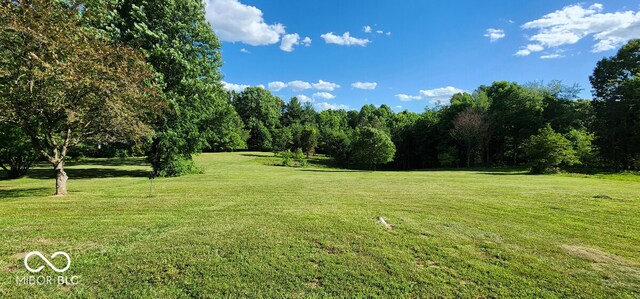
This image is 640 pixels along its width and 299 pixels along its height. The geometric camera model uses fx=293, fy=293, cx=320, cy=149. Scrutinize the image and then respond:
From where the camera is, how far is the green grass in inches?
146

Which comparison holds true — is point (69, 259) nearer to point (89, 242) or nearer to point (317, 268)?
point (89, 242)

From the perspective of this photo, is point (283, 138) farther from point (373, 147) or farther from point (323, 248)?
A: point (323, 248)

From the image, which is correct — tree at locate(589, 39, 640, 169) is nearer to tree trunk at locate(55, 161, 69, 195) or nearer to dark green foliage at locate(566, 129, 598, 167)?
dark green foliage at locate(566, 129, 598, 167)

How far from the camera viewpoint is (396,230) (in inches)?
239

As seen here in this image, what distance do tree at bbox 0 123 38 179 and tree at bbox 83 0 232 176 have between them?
600cm

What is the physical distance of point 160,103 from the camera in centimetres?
1035

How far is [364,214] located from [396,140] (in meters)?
45.2

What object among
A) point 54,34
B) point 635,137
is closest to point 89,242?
point 54,34

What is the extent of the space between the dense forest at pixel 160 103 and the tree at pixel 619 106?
0.36 ft

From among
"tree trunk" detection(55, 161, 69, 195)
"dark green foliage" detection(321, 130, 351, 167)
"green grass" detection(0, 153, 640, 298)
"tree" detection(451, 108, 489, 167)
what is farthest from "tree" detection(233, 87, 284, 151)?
"green grass" detection(0, 153, 640, 298)

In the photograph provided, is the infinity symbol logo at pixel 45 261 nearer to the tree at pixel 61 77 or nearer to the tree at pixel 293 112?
the tree at pixel 61 77

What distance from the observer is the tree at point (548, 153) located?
941 inches

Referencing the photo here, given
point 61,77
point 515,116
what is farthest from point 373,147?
point 61,77

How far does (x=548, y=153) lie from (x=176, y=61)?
28287 millimetres
